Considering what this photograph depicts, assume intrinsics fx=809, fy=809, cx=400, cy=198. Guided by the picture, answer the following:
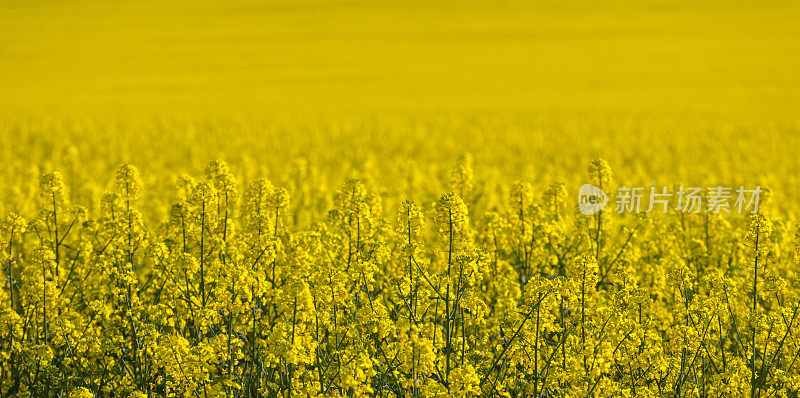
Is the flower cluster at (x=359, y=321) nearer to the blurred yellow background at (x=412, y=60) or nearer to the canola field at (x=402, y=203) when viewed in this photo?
the canola field at (x=402, y=203)

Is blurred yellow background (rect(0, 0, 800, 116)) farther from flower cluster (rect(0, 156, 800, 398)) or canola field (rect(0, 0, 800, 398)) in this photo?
flower cluster (rect(0, 156, 800, 398))

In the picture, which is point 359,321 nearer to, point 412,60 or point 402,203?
point 402,203

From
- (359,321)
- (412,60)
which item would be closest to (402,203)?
(359,321)

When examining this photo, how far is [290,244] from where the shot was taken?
6.09 m

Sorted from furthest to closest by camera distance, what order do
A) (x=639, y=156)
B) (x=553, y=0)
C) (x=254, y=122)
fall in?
(x=553, y=0) < (x=254, y=122) < (x=639, y=156)

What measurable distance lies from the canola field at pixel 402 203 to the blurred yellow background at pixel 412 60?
30 cm

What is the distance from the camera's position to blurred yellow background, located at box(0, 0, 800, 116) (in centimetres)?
4038

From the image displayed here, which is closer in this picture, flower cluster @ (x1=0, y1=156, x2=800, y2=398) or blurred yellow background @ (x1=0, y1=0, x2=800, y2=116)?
Result: flower cluster @ (x1=0, y1=156, x2=800, y2=398)

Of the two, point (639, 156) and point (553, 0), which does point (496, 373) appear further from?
point (553, 0)

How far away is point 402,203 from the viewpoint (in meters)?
5.46

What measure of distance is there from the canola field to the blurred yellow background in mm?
297

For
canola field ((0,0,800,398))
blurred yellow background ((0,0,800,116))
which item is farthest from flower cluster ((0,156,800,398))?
blurred yellow background ((0,0,800,116))

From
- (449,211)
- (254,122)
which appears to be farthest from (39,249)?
(254,122)

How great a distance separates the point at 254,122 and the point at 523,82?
20.3 meters
